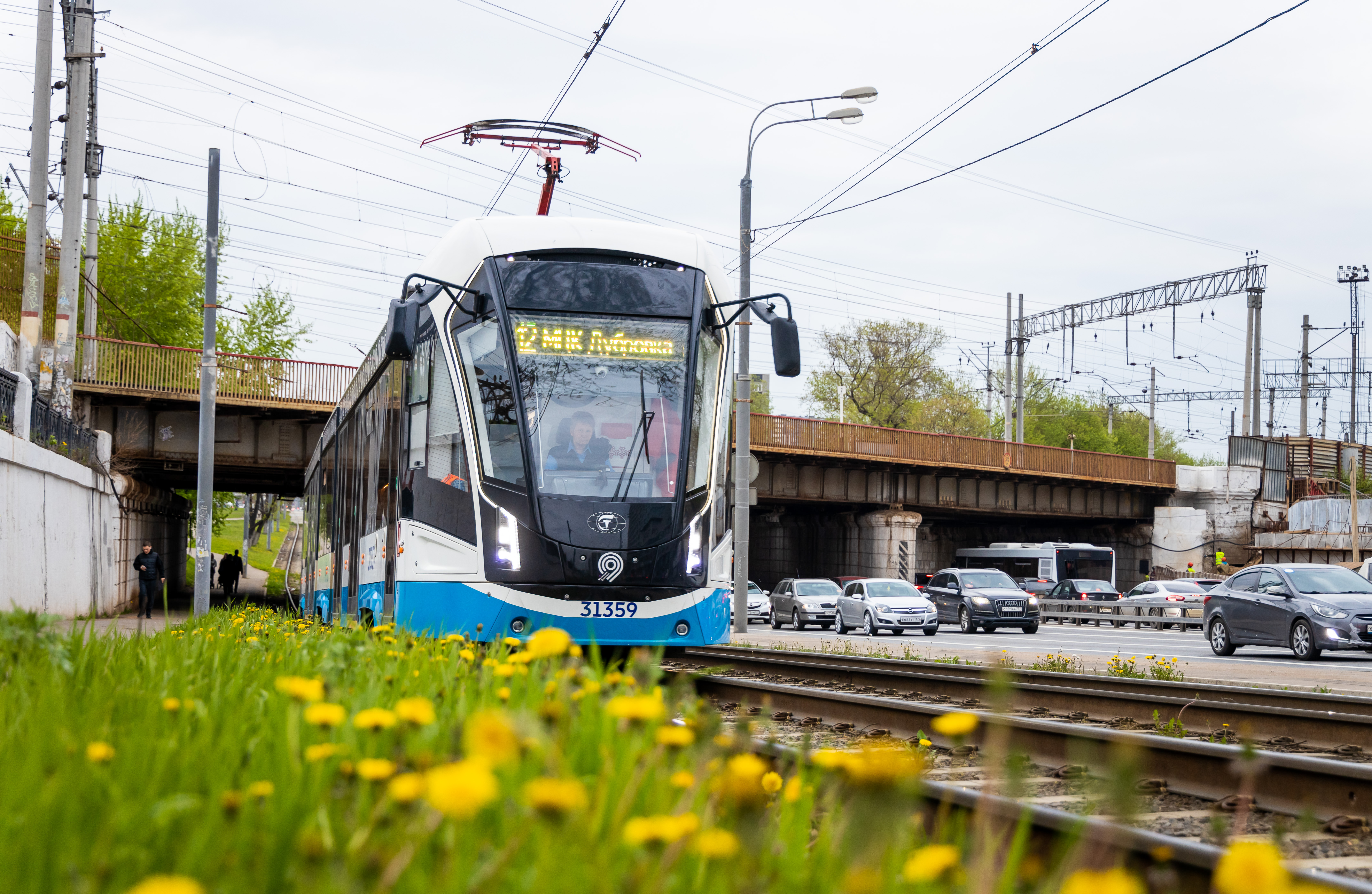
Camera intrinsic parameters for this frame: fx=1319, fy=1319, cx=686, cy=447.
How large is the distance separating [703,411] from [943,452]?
128ft

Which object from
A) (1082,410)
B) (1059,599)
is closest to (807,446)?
(1059,599)

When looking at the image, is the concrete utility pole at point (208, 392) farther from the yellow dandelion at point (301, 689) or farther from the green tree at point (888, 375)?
the green tree at point (888, 375)

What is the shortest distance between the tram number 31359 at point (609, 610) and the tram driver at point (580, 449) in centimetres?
102

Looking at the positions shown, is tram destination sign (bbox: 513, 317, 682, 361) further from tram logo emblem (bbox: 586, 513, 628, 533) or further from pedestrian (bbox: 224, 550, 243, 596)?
pedestrian (bbox: 224, 550, 243, 596)

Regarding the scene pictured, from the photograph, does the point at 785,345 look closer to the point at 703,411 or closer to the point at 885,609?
the point at 703,411

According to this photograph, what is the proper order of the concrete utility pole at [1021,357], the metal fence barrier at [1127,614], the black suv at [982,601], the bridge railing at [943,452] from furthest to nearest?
the concrete utility pole at [1021,357]
the bridge railing at [943,452]
the metal fence barrier at [1127,614]
the black suv at [982,601]

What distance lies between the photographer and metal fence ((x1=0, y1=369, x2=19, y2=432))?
18562 millimetres

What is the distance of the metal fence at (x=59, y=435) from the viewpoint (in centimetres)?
2120

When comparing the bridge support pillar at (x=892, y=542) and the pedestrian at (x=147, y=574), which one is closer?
the pedestrian at (x=147, y=574)

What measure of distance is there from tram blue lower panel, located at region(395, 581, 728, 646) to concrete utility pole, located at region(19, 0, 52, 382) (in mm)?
16776

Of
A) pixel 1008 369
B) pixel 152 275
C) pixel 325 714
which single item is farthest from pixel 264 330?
pixel 325 714

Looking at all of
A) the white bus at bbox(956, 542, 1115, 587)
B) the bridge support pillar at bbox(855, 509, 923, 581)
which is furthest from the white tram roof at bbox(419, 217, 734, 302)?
the bridge support pillar at bbox(855, 509, 923, 581)

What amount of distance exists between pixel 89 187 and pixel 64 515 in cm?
1698

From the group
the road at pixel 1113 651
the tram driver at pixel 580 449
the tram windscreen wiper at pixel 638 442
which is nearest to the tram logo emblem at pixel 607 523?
the tram windscreen wiper at pixel 638 442
